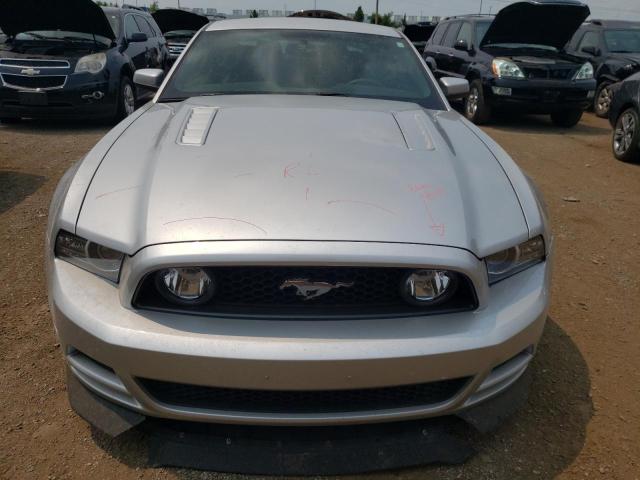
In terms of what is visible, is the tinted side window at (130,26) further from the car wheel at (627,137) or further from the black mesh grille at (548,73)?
the car wheel at (627,137)

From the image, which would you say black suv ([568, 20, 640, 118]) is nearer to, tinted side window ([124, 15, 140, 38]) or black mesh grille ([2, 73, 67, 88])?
tinted side window ([124, 15, 140, 38])

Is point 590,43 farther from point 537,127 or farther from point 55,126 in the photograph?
point 55,126

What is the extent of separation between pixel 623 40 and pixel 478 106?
3.93 metres

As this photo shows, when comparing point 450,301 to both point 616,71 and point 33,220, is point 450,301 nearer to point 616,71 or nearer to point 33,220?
point 33,220

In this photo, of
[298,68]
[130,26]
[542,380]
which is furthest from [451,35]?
[542,380]

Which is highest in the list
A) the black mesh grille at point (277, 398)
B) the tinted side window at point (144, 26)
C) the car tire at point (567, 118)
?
the tinted side window at point (144, 26)

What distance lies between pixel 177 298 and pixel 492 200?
46.6 inches

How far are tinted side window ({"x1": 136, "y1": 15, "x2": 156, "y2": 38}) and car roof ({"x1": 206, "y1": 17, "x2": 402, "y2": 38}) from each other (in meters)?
6.70

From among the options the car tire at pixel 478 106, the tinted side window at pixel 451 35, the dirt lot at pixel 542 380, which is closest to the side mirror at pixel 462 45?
the tinted side window at pixel 451 35

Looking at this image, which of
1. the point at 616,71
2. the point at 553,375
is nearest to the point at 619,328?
the point at 553,375

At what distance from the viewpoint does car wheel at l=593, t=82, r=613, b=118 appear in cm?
1006

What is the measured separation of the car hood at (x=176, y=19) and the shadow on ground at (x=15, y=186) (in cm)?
1184

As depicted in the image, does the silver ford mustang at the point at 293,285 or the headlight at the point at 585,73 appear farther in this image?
the headlight at the point at 585,73

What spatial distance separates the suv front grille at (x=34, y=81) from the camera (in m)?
7.23
